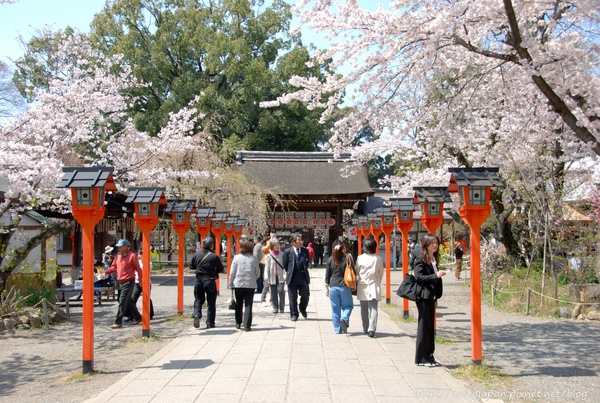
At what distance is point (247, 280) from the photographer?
9.30m

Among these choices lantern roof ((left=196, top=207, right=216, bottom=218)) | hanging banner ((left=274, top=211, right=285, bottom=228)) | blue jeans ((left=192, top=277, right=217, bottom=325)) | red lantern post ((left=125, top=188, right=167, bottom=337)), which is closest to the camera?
red lantern post ((left=125, top=188, right=167, bottom=337))

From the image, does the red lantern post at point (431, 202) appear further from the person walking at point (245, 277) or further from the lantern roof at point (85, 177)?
the lantern roof at point (85, 177)

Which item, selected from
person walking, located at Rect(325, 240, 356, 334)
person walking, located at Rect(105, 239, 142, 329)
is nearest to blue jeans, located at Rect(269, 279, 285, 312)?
person walking, located at Rect(325, 240, 356, 334)

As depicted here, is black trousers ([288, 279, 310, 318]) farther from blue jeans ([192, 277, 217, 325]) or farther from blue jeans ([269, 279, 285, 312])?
blue jeans ([192, 277, 217, 325])

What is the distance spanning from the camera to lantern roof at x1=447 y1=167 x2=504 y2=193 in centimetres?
683

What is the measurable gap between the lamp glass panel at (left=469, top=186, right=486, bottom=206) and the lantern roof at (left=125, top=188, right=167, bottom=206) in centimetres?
514

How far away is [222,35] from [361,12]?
1011 inches

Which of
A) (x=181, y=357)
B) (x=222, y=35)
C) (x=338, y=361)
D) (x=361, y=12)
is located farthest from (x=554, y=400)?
(x=222, y=35)

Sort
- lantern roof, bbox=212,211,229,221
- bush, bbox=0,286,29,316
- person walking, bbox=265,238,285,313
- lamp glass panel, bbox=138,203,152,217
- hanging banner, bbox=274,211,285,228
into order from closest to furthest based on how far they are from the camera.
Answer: lamp glass panel, bbox=138,203,152,217, bush, bbox=0,286,29,316, person walking, bbox=265,238,285,313, lantern roof, bbox=212,211,229,221, hanging banner, bbox=274,211,285,228

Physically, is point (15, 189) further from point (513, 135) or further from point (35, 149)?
point (513, 135)

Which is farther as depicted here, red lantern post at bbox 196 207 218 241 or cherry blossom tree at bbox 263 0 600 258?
red lantern post at bbox 196 207 218 241

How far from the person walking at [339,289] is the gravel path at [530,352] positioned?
4.22ft

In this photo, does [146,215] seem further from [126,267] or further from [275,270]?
[275,270]

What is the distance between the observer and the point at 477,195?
270 inches
